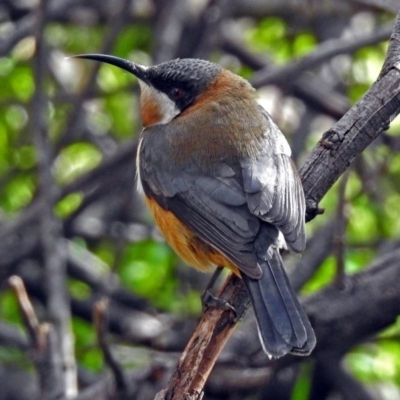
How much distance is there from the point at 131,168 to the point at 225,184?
7.65ft

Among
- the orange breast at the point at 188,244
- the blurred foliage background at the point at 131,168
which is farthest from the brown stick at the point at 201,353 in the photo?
the blurred foliage background at the point at 131,168

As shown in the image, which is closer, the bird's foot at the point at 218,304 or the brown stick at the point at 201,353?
the brown stick at the point at 201,353

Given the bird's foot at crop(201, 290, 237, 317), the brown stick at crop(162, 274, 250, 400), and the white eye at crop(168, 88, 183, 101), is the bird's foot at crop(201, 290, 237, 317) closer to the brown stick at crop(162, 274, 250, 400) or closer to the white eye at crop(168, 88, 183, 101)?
the brown stick at crop(162, 274, 250, 400)

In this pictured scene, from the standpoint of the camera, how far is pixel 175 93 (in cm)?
560

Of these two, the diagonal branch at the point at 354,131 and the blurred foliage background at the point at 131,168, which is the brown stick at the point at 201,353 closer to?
the diagonal branch at the point at 354,131

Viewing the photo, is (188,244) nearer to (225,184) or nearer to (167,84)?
(225,184)

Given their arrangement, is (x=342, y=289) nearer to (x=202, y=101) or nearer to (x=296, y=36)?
(x=202, y=101)

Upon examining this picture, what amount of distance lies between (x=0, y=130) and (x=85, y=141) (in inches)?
24.9

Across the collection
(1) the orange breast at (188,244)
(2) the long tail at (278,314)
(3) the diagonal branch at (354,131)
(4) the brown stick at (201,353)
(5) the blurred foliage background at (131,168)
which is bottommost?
(5) the blurred foliage background at (131,168)

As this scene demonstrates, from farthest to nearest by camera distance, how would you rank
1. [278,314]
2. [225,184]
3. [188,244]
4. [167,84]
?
[167,84] < [188,244] < [225,184] < [278,314]

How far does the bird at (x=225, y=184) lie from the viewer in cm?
429

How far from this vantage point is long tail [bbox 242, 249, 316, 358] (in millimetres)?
4074

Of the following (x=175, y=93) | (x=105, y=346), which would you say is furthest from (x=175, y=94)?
(x=105, y=346)

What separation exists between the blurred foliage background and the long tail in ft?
4.04
